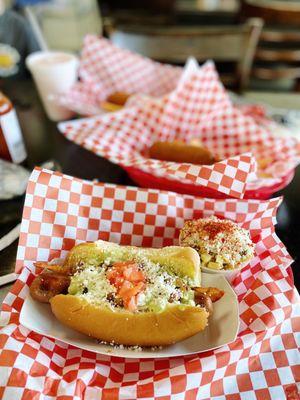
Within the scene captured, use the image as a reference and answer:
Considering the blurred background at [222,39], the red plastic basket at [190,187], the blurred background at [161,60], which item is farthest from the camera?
the blurred background at [222,39]

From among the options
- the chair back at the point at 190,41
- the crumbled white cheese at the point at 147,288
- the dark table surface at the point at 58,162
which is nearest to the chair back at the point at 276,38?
the chair back at the point at 190,41

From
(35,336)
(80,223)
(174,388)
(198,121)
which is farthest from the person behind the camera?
(198,121)

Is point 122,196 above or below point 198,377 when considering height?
above

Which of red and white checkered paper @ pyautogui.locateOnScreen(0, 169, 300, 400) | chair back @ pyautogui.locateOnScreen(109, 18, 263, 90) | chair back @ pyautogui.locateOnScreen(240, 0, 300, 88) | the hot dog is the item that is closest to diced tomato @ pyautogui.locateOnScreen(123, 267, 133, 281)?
the hot dog

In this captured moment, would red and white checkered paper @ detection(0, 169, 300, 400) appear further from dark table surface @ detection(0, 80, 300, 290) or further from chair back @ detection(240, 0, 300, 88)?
chair back @ detection(240, 0, 300, 88)

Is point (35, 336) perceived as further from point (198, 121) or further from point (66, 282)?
point (198, 121)

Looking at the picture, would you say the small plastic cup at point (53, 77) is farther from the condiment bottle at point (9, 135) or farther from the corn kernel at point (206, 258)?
the corn kernel at point (206, 258)

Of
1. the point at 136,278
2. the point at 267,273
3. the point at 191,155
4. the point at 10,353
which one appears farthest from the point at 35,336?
the point at 191,155
